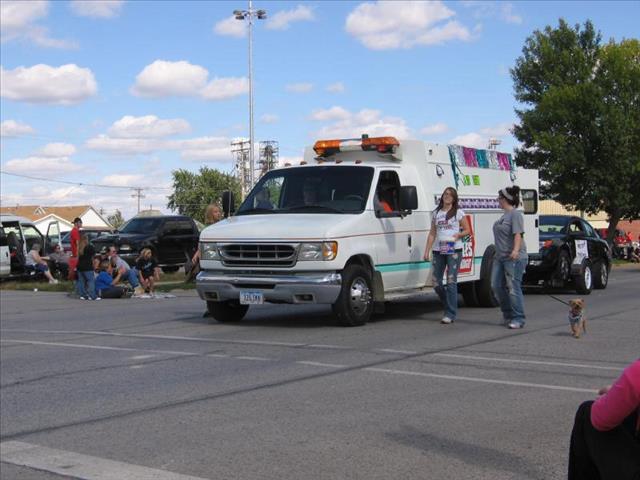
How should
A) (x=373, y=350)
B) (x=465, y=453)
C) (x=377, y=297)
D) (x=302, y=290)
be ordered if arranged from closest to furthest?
(x=465, y=453) → (x=373, y=350) → (x=302, y=290) → (x=377, y=297)

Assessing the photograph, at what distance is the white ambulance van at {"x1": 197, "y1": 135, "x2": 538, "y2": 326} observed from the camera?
37.0 ft

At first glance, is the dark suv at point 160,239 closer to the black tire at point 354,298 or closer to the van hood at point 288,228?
the van hood at point 288,228

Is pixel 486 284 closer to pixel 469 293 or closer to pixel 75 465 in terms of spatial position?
pixel 469 293

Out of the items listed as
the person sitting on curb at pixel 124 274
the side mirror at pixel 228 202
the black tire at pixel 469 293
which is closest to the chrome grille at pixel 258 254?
the side mirror at pixel 228 202

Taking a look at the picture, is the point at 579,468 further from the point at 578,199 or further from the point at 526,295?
the point at 578,199

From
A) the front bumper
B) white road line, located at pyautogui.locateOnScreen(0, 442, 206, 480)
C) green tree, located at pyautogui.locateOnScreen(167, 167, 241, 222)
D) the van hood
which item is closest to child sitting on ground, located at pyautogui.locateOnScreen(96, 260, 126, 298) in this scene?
the van hood

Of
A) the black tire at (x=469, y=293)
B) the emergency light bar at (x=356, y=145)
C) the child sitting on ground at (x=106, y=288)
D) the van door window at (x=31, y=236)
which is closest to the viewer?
the emergency light bar at (x=356, y=145)

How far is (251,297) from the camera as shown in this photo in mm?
11500

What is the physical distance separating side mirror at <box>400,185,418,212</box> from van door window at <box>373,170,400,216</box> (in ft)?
0.66

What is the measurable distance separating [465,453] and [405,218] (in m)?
7.26

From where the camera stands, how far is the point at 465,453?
5.58 m

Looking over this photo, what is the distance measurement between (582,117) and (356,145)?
26046 mm

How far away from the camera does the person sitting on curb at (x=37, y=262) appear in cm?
2588

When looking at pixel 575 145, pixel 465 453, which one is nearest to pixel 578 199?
pixel 575 145
